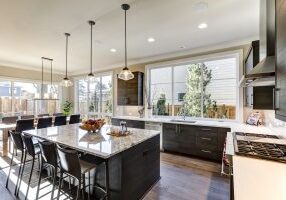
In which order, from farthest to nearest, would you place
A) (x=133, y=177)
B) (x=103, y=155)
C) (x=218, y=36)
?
(x=218, y=36)
(x=133, y=177)
(x=103, y=155)

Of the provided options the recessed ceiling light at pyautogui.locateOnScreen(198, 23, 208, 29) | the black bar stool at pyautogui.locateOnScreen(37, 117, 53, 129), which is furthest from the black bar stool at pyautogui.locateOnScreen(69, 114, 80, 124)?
the recessed ceiling light at pyautogui.locateOnScreen(198, 23, 208, 29)

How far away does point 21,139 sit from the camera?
2.68 m

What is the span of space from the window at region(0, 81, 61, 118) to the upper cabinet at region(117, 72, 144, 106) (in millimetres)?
2995

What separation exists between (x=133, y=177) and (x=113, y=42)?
3.23m

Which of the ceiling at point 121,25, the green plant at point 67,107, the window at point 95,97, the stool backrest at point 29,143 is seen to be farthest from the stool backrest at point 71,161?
the green plant at point 67,107

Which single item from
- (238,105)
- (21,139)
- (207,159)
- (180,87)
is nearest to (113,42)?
(180,87)

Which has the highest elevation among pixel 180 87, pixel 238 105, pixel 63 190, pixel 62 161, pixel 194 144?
pixel 180 87

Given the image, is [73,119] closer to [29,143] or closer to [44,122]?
[44,122]

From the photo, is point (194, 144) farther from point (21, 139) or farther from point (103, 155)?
point (21, 139)

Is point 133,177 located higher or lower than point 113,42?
lower

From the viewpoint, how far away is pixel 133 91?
559 cm

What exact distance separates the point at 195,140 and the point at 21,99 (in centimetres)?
680

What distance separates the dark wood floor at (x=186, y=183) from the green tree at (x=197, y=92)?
4.92 ft

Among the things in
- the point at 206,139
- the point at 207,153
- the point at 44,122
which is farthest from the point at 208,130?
the point at 44,122
